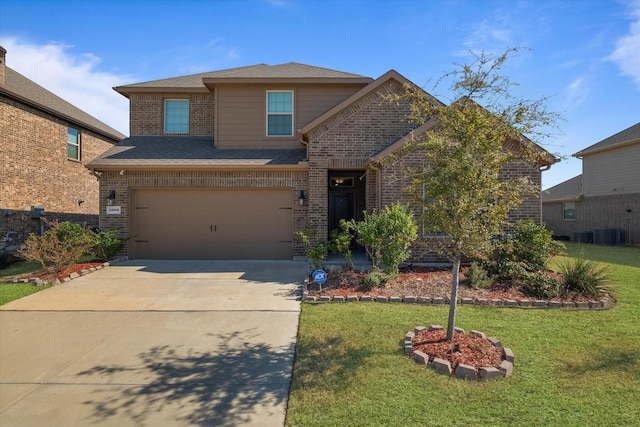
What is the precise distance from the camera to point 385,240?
8.12 meters

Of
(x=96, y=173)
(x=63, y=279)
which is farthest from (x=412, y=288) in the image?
(x=96, y=173)

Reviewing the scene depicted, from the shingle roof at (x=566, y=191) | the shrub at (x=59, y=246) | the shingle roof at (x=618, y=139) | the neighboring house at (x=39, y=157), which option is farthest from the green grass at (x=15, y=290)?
the shingle roof at (x=566, y=191)

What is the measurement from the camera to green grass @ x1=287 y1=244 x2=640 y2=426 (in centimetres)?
317

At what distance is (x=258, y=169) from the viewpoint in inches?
427

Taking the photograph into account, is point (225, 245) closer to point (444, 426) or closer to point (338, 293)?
point (338, 293)

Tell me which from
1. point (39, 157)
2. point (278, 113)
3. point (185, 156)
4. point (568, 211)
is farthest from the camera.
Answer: point (568, 211)

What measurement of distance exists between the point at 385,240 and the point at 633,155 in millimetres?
18323

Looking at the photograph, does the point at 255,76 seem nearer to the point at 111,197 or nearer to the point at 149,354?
the point at 111,197

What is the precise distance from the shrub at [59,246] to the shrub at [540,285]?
1076 cm

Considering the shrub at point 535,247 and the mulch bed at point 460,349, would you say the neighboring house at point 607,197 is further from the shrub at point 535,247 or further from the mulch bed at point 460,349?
the mulch bed at point 460,349

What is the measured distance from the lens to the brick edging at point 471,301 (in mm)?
6250

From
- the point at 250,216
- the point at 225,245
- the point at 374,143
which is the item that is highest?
the point at 374,143

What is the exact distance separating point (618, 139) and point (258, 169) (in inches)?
797

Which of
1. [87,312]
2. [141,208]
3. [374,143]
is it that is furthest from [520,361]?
[141,208]
